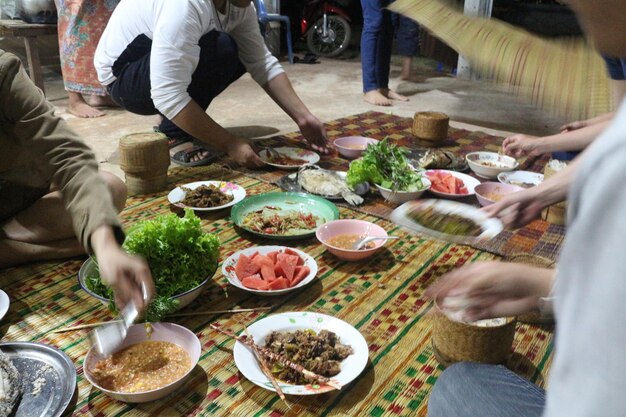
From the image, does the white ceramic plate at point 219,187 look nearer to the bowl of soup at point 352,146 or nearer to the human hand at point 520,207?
the bowl of soup at point 352,146

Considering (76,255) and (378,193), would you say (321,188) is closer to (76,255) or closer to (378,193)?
(378,193)

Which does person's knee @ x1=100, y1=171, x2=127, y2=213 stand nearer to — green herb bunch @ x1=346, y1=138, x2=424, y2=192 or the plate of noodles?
the plate of noodles

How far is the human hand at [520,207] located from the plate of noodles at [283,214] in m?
0.75

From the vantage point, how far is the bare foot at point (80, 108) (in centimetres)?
443

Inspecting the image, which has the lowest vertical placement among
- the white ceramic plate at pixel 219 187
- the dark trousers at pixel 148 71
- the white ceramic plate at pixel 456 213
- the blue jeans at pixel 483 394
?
the white ceramic plate at pixel 219 187

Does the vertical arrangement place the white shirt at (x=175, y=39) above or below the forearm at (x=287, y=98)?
above

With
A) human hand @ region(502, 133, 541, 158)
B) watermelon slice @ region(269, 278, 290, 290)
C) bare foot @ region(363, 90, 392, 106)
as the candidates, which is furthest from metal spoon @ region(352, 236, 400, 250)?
bare foot @ region(363, 90, 392, 106)

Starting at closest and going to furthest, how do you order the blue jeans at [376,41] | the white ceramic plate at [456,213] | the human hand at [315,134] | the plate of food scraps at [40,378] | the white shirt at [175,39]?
the plate of food scraps at [40,378] → the white ceramic plate at [456,213] → the white shirt at [175,39] → the human hand at [315,134] → the blue jeans at [376,41]

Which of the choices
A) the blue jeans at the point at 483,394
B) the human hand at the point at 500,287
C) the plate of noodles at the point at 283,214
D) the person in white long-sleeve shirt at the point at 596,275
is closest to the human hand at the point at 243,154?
the plate of noodles at the point at 283,214

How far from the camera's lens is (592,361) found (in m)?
0.45

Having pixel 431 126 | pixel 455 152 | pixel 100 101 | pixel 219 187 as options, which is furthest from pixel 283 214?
pixel 100 101

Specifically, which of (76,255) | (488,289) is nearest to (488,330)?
(488,289)

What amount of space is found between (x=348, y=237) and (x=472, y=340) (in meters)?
0.81

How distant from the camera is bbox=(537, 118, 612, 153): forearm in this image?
219 centimetres
